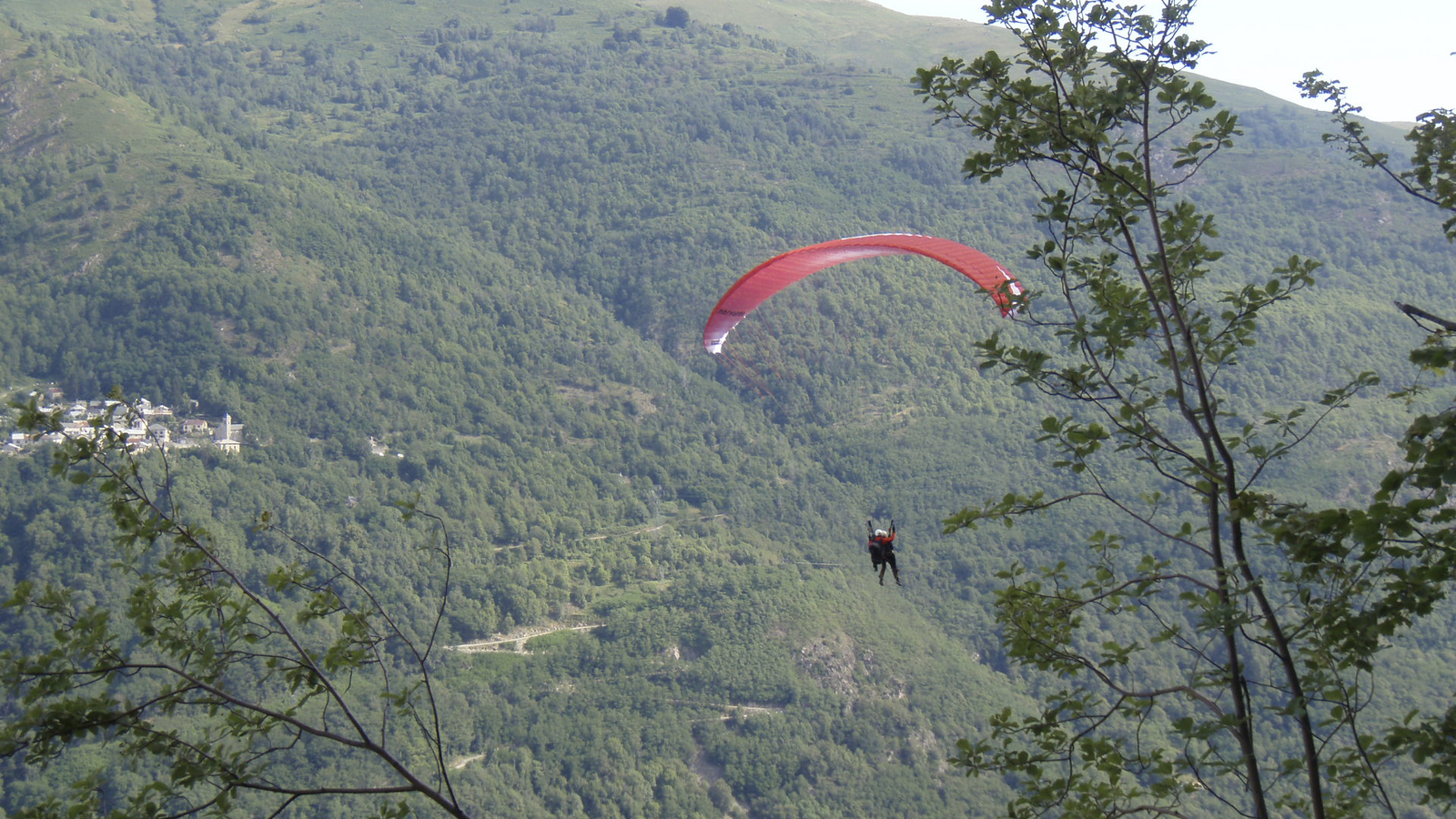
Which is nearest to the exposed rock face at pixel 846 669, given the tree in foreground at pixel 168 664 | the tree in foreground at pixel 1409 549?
the tree in foreground at pixel 168 664

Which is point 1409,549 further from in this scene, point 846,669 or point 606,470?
point 606,470

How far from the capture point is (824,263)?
45.1m

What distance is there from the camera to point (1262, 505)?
9734mm

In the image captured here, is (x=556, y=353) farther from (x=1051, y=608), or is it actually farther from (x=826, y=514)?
(x=1051, y=608)

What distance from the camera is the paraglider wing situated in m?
37.2

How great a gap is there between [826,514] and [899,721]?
4066cm

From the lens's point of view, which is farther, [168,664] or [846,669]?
[846,669]

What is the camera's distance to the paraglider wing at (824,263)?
37.2 metres

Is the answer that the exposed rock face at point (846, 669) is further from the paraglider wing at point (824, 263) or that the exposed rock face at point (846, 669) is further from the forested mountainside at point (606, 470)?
the paraglider wing at point (824, 263)

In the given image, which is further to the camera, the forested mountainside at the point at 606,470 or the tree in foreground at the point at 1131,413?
the forested mountainside at the point at 606,470

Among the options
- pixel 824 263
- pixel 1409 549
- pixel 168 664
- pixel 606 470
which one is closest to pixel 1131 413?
pixel 1409 549

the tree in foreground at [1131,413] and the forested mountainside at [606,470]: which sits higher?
the tree in foreground at [1131,413]

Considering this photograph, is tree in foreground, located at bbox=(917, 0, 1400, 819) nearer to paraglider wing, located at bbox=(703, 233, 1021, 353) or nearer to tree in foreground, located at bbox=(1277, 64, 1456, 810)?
tree in foreground, located at bbox=(1277, 64, 1456, 810)

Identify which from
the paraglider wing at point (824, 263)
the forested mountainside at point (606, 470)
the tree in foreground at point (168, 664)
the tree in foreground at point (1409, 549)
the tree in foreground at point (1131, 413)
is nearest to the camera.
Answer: the tree in foreground at point (1409, 549)
